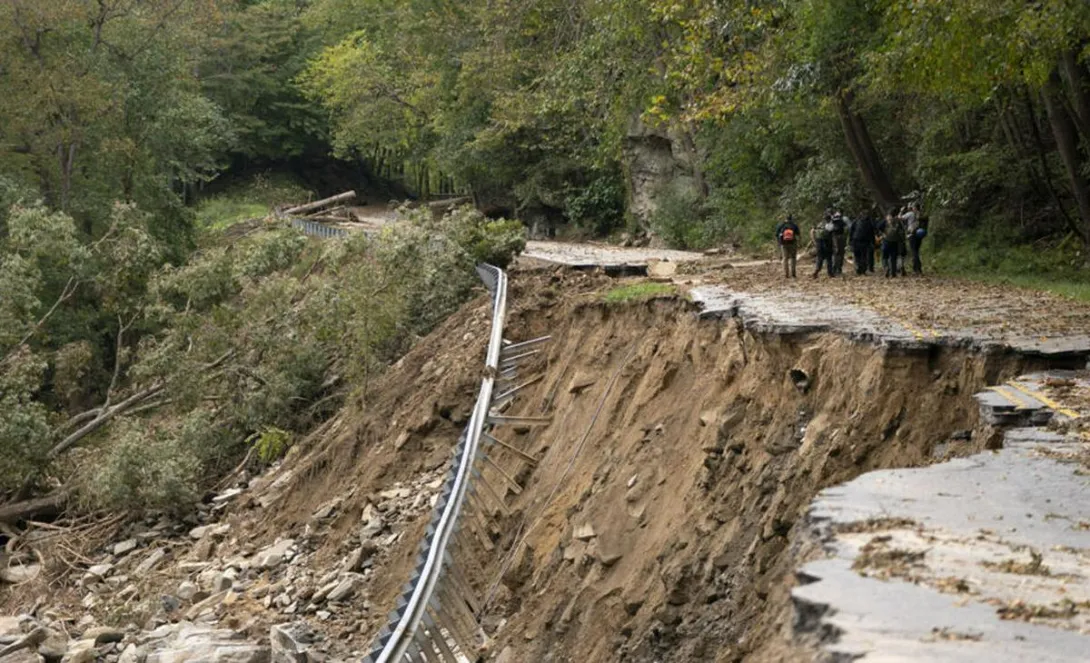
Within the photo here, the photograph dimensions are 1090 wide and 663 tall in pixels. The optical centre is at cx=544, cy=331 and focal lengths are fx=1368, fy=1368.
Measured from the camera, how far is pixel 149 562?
71.8 feet

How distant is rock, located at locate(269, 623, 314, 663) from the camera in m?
14.0

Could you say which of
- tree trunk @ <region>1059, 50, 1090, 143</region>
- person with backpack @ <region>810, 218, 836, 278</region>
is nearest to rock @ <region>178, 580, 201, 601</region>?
person with backpack @ <region>810, 218, 836, 278</region>

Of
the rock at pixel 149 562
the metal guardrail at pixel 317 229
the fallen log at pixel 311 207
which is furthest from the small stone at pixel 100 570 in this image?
the fallen log at pixel 311 207

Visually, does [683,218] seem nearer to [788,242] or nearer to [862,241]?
[862,241]

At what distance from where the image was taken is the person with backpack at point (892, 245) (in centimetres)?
2319

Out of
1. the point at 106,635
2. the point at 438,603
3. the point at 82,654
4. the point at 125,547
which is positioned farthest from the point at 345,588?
the point at 125,547

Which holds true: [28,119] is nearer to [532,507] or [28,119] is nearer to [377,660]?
[532,507]

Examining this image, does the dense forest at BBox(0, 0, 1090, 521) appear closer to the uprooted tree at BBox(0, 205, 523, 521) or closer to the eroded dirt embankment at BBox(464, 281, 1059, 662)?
the uprooted tree at BBox(0, 205, 523, 521)

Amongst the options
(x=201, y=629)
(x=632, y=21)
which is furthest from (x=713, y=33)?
(x=201, y=629)

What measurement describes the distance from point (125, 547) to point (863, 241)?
1384cm

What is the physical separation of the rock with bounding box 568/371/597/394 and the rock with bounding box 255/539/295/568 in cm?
464

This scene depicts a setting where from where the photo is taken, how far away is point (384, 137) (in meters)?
60.6

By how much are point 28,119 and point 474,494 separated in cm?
2937

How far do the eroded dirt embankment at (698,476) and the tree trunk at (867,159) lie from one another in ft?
42.1
